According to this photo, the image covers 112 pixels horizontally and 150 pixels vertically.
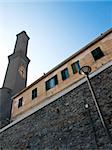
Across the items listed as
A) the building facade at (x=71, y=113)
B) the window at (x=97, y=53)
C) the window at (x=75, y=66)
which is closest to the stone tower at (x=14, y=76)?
the building facade at (x=71, y=113)

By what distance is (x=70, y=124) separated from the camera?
9.25 metres

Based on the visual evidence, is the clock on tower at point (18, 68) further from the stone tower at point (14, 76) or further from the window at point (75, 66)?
the window at point (75, 66)

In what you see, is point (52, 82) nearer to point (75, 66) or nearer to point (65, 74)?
point (65, 74)

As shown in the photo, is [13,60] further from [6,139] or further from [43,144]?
[43,144]

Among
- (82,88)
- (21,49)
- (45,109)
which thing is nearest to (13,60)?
(21,49)

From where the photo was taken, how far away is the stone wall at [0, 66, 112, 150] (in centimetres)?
805

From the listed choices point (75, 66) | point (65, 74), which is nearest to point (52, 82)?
point (65, 74)

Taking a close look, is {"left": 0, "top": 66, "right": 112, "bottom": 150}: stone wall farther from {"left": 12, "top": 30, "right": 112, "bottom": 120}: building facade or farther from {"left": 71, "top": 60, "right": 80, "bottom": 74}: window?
{"left": 71, "top": 60, "right": 80, "bottom": 74}: window

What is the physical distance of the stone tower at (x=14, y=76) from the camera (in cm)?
1955

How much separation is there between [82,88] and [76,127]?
250 centimetres

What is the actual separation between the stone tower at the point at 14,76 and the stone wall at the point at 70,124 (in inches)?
288

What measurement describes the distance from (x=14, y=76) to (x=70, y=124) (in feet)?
51.5

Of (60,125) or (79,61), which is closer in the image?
(60,125)

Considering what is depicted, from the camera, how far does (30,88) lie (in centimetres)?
1719
